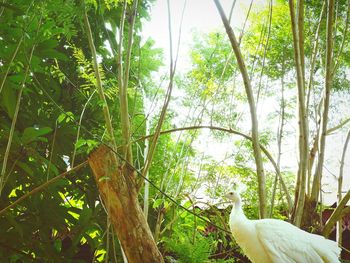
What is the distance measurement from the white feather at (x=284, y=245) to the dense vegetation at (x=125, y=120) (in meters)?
0.12

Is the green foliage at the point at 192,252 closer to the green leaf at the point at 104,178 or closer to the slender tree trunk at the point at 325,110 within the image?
the slender tree trunk at the point at 325,110

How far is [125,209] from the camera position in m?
1.42

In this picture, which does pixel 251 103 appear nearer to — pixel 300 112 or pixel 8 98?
pixel 300 112

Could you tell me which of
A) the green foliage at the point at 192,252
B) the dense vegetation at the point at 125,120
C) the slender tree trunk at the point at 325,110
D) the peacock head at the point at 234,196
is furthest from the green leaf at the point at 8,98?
the green foliage at the point at 192,252

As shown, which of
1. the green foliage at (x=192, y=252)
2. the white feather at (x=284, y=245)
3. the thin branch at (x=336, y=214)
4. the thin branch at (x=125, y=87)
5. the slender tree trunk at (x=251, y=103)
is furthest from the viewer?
the green foliage at (x=192, y=252)

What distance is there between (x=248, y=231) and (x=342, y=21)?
2.21 metres

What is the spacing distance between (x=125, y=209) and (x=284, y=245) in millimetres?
713

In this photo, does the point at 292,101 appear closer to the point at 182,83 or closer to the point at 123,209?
the point at 182,83

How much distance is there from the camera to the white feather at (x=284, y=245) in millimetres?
1493

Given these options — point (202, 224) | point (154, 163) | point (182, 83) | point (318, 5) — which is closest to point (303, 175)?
point (318, 5)

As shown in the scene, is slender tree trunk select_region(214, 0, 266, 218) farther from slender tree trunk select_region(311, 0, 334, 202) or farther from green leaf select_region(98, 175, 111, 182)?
green leaf select_region(98, 175, 111, 182)

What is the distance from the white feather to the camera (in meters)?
1.49

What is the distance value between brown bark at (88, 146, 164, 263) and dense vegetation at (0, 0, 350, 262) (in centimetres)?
2

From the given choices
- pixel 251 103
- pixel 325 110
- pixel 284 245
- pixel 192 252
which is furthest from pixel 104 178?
pixel 192 252
